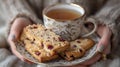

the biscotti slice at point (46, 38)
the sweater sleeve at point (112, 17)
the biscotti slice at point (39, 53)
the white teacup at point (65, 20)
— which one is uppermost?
the sweater sleeve at point (112, 17)

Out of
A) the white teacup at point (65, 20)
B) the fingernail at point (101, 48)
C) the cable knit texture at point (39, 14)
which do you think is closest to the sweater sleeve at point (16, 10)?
the cable knit texture at point (39, 14)

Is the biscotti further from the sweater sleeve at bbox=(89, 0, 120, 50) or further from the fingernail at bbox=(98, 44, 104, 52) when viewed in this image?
the sweater sleeve at bbox=(89, 0, 120, 50)

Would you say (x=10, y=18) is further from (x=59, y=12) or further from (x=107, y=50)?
(x=107, y=50)

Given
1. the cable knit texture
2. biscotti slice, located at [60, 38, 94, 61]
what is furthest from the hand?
biscotti slice, located at [60, 38, 94, 61]

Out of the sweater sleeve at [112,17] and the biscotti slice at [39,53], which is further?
the sweater sleeve at [112,17]

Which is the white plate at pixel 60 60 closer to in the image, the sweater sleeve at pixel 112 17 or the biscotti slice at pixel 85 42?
the biscotti slice at pixel 85 42

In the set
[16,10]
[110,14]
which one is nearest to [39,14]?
[16,10]
